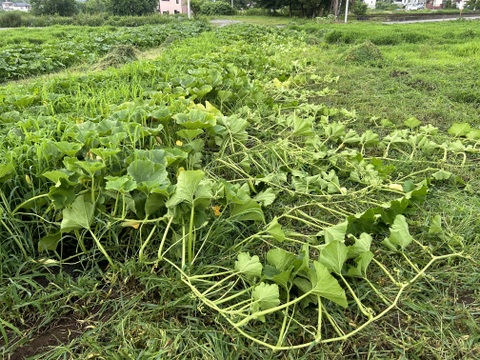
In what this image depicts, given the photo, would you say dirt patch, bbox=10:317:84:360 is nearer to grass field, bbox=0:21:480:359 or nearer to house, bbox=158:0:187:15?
grass field, bbox=0:21:480:359

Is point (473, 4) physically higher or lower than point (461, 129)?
higher

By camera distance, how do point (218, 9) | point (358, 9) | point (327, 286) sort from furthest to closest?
point (218, 9) → point (358, 9) → point (327, 286)

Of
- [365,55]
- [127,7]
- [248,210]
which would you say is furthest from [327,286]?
[127,7]

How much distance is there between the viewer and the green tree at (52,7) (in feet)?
131

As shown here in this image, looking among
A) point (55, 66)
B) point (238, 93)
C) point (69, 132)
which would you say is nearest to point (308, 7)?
point (55, 66)

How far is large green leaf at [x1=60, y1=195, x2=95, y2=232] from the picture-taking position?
1345 millimetres

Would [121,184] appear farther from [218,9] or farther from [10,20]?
[218,9]

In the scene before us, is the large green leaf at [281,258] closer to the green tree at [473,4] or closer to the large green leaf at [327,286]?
the large green leaf at [327,286]

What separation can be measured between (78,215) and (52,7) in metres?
48.3

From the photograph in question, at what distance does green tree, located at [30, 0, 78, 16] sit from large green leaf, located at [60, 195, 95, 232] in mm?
46713

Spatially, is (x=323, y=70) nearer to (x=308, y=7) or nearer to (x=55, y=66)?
(x=55, y=66)

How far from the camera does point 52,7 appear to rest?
40.2 meters

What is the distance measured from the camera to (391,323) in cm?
123

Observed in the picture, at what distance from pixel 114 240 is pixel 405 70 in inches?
209
